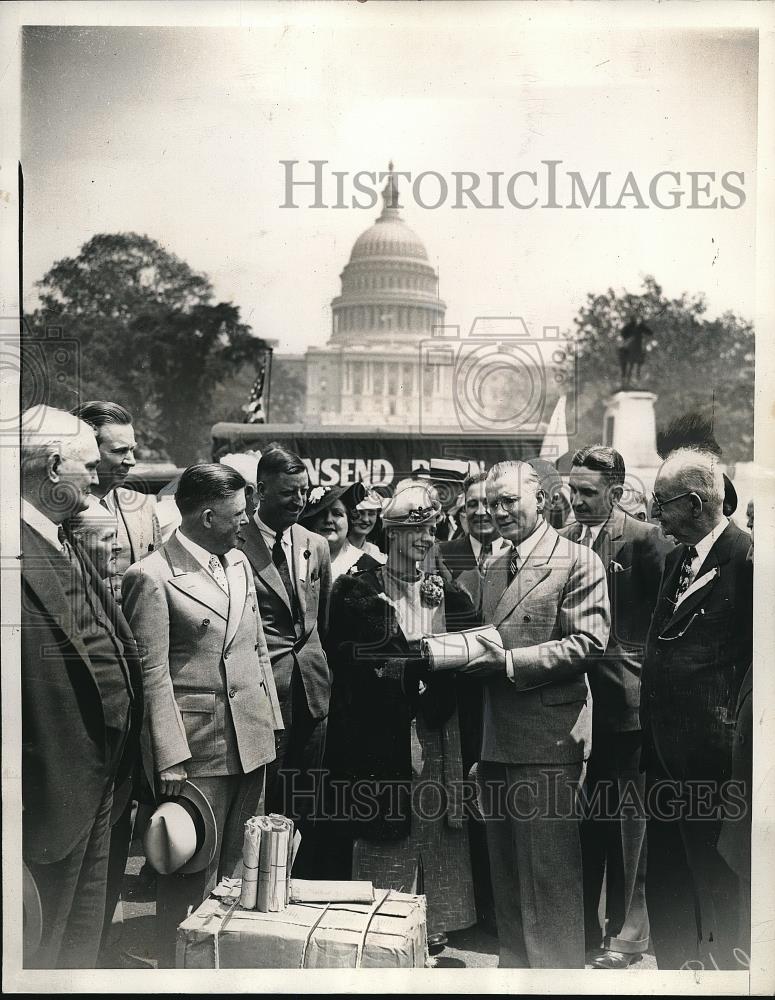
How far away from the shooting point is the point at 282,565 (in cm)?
469

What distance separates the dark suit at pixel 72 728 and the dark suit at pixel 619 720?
6.51 ft

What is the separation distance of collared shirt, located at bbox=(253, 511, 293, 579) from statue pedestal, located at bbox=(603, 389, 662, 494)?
1426 millimetres

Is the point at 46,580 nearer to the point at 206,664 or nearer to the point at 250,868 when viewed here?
the point at 206,664

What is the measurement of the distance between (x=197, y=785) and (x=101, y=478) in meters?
1.37

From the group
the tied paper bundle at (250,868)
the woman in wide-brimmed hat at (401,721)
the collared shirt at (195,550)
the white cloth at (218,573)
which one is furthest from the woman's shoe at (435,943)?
the collared shirt at (195,550)

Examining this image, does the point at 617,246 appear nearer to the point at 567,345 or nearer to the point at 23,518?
the point at 567,345

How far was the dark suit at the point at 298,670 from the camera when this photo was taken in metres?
4.66

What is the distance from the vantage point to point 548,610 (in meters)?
4.64

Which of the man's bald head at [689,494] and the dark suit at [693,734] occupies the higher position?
the man's bald head at [689,494]

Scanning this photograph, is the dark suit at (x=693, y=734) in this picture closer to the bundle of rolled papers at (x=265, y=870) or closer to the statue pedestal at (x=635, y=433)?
the statue pedestal at (x=635, y=433)

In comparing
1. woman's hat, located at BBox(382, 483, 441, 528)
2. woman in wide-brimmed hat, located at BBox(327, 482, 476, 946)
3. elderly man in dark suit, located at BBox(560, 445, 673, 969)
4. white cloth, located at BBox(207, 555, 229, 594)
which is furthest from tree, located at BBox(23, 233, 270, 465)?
elderly man in dark suit, located at BBox(560, 445, 673, 969)

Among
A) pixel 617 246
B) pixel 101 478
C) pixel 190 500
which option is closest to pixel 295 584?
pixel 190 500

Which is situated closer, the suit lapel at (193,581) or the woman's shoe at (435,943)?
the suit lapel at (193,581)

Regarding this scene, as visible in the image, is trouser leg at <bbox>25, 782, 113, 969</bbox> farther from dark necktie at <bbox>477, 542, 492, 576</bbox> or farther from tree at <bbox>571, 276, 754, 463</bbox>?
tree at <bbox>571, 276, 754, 463</bbox>
